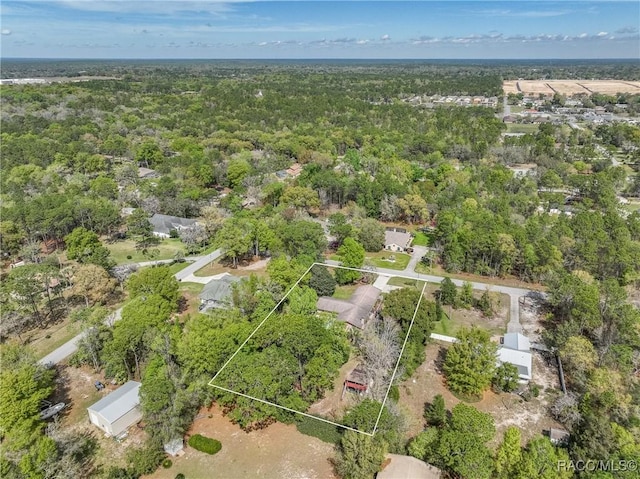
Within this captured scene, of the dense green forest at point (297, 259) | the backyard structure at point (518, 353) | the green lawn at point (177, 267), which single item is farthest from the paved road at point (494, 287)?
the green lawn at point (177, 267)

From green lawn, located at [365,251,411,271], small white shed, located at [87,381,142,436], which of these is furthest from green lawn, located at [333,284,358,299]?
small white shed, located at [87,381,142,436]

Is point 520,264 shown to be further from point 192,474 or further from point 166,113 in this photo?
point 166,113

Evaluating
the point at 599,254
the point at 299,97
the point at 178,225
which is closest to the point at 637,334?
the point at 599,254

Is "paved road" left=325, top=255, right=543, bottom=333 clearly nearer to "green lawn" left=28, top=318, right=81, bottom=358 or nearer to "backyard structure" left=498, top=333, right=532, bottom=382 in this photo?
"backyard structure" left=498, top=333, right=532, bottom=382

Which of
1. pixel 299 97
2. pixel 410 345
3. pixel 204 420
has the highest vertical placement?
pixel 299 97

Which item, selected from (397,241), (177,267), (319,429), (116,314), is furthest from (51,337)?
(397,241)
